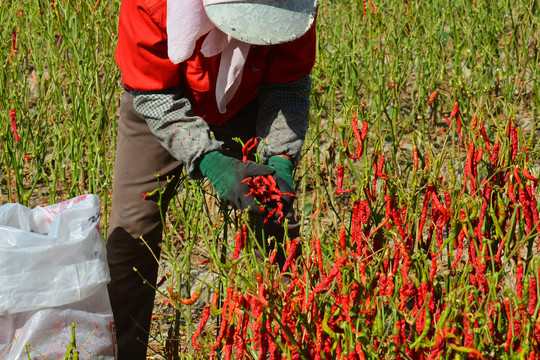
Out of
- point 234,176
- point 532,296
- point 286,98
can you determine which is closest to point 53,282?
point 234,176

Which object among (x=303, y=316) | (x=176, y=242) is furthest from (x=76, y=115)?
(x=303, y=316)

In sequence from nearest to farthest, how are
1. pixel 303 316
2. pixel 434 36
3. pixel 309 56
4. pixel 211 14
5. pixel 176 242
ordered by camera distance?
1. pixel 303 316
2. pixel 211 14
3. pixel 309 56
4. pixel 176 242
5. pixel 434 36

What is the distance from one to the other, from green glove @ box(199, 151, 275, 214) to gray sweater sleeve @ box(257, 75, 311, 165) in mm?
235

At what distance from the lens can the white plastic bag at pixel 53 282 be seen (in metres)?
1.58

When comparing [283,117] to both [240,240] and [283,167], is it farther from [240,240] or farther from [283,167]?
[240,240]

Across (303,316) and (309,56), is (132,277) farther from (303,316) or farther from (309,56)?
(303,316)

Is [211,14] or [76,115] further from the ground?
[211,14]

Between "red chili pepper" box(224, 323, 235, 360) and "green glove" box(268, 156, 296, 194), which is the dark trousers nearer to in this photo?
"green glove" box(268, 156, 296, 194)

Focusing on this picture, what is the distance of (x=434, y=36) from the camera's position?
3406 mm

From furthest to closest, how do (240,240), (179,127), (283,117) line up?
(283,117)
(179,127)
(240,240)

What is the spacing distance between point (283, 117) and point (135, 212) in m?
0.53

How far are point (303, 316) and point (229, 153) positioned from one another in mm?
1006

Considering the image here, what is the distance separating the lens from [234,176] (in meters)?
1.76

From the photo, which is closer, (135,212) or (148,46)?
(148,46)
